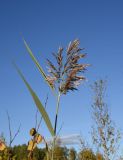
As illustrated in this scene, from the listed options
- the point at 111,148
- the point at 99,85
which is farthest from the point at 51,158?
the point at 99,85

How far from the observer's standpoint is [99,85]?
74.0 ft

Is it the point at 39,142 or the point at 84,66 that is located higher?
the point at 84,66

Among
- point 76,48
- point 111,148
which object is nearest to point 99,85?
point 111,148

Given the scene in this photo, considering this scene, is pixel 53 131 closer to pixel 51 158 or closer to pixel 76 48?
pixel 51 158

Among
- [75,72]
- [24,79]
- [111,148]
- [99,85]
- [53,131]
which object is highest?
[99,85]

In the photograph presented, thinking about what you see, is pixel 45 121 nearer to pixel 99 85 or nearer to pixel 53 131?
pixel 53 131

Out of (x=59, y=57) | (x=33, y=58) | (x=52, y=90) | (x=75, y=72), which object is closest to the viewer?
(x=33, y=58)

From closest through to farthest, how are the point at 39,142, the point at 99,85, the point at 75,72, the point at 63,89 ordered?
1. the point at 39,142
2. the point at 63,89
3. the point at 75,72
4. the point at 99,85

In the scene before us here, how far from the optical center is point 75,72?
2416mm

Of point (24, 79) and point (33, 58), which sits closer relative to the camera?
point (24, 79)

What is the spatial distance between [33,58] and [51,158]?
0.54m

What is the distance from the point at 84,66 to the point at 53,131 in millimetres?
1237

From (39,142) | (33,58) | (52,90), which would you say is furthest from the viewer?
(52,90)

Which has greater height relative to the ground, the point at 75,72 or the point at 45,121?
the point at 75,72
